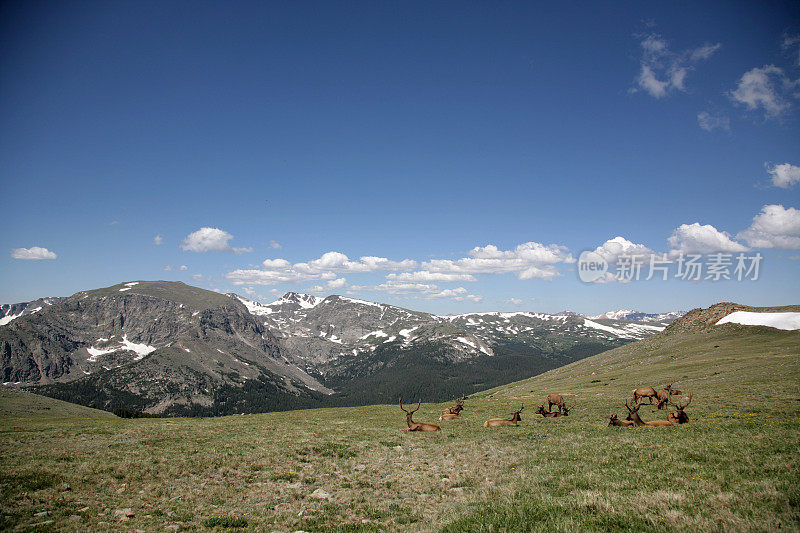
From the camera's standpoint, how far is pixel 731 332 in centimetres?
8525

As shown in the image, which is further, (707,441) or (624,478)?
(707,441)

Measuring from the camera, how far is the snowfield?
78725 mm

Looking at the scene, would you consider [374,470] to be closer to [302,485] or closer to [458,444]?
[302,485]

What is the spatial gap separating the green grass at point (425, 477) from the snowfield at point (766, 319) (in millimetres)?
75152

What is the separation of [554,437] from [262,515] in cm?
1751

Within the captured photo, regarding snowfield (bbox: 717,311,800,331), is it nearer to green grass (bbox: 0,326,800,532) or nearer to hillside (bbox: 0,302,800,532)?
green grass (bbox: 0,326,800,532)

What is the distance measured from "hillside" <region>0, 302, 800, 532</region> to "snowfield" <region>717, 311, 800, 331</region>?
7717 cm

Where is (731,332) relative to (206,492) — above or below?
above

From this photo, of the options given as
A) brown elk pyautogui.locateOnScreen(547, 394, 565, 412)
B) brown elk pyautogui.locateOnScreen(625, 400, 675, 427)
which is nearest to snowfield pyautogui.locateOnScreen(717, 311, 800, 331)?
brown elk pyautogui.locateOnScreen(547, 394, 565, 412)

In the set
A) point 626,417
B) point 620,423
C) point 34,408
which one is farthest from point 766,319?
point 34,408

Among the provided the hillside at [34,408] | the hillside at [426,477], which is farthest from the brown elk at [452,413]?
the hillside at [34,408]

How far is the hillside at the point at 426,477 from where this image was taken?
398 inches

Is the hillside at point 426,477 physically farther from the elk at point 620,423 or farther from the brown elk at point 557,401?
the brown elk at point 557,401

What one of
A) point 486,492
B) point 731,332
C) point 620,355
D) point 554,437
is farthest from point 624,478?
point 620,355
